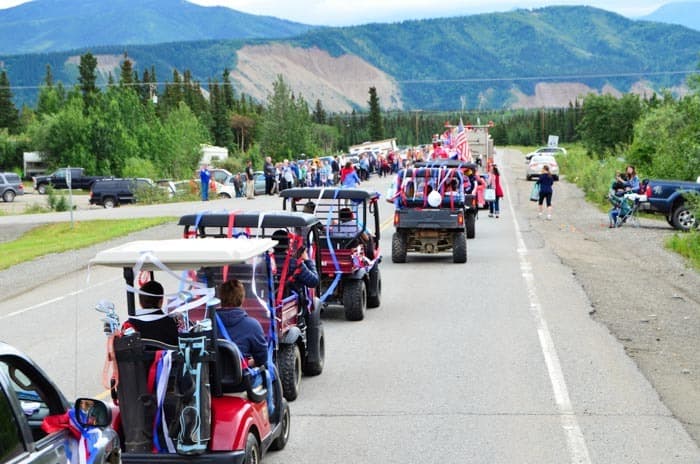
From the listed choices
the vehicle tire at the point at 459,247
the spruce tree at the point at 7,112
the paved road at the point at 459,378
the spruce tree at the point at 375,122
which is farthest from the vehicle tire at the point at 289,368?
the spruce tree at the point at 375,122

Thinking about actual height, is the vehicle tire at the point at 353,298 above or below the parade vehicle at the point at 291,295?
below

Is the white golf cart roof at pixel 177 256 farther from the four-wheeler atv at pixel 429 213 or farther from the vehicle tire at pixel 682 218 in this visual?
the vehicle tire at pixel 682 218

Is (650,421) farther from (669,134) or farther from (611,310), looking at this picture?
(669,134)

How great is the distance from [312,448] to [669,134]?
3909 centimetres

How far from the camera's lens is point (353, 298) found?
50.0 feet

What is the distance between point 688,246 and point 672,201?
6.24 meters

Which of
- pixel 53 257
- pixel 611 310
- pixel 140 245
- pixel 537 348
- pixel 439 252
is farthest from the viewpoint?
pixel 53 257

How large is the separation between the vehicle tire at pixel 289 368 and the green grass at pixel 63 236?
1497 cm

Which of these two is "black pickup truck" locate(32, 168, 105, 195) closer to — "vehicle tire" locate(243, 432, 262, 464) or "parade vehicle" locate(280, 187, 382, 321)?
"parade vehicle" locate(280, 187, 382, 321)

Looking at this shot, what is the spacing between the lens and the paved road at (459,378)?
907 cm

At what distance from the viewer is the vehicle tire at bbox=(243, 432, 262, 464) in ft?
25.1

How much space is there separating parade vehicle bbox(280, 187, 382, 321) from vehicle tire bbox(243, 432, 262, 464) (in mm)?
6658

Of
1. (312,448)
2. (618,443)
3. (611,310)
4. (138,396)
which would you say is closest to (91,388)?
(312,448)

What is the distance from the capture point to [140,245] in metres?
8.04
